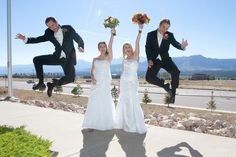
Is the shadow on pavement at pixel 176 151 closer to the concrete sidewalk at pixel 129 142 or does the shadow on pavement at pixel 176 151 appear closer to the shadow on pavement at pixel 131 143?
the concrete sidewalk at pixel 129 142

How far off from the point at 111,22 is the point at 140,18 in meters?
0.64

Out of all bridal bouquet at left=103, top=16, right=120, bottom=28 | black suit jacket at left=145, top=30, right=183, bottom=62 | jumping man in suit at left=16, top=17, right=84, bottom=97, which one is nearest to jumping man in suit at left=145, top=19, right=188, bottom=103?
black suit jacket at left=145, top=30, right=183, bottom=62

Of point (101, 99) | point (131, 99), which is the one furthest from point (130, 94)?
point (101, 99)

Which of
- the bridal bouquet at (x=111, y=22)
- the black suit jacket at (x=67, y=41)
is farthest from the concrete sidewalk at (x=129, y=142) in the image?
the bridal bouquet at (x=111, y=22)

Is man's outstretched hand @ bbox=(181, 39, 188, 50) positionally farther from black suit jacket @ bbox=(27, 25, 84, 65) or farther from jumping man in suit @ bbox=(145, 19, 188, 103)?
black suit jacket @ bbox=(27, 25, 84, 65)

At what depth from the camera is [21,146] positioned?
5012 millimetres

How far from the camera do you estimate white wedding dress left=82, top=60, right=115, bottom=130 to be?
8297 millimetres

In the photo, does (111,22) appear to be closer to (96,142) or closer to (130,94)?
(130,94)

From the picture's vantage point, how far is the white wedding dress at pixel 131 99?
26.5ft

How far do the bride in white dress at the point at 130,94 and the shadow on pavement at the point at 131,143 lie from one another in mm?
277

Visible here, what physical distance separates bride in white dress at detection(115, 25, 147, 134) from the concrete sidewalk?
0.27 metres

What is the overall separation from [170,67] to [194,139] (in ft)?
6.07

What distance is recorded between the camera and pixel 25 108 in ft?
42.5

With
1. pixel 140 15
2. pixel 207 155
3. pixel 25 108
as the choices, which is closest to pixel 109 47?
pixel 140 15
